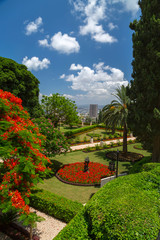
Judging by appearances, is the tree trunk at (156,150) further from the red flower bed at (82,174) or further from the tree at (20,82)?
the tree at (20,82)

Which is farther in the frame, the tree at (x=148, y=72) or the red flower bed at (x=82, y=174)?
the red flower bed at (x=82, y=174)

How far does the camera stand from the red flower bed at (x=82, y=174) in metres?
12.8

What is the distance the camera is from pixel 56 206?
8188mm

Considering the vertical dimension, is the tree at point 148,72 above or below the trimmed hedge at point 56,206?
above

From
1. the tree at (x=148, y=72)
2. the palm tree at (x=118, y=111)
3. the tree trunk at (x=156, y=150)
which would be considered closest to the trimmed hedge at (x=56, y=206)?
the tree at (x=148, y=72)

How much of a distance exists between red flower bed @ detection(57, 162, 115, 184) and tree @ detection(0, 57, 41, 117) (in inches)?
408

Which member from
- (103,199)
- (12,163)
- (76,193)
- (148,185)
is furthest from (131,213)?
(76,193)

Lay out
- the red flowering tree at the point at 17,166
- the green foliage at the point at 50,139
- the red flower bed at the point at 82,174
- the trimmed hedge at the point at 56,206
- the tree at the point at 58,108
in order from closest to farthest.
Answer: the red flowering tree at the point at 17,166 < the trimmed hedge at the point at 56,206 < the red flower bed at the point at 82,174 < the green foliage at the point at 50,139 < the tree at the point at 58,108

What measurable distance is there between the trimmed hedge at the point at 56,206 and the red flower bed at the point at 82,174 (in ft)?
12.9

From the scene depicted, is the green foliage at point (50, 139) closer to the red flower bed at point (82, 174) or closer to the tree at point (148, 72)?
the red flower bed at point (82, 174)

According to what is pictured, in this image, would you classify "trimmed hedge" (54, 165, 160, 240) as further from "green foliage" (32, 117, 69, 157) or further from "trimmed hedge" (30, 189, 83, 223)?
"green foliage" (32, 117, 69, 157)

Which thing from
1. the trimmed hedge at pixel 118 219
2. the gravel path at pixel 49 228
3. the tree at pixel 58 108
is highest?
the tree at pixel 58 108

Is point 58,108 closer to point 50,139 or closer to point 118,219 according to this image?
point 50,139

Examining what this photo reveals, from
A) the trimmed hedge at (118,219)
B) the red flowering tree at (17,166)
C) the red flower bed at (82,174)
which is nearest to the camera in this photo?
the trimmed hedge at (118,219)
